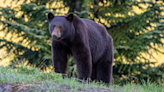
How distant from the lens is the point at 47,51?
30.3 feet

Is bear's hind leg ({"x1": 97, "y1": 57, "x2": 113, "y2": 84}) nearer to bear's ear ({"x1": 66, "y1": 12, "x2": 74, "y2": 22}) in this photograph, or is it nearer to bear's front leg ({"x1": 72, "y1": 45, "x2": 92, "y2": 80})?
bear's front leg ({"x1": 72, "y1": 45, "x2": 92, "y2": 80})

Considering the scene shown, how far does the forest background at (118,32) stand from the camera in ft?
29.7

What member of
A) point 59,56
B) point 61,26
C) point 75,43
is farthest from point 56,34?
point 59,56

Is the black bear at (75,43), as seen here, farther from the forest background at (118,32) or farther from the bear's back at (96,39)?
the forest background at (118,32)

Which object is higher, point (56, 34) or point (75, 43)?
point (56, 34)

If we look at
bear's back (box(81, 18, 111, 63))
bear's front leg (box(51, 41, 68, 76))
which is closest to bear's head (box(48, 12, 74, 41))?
bear's front leg (box(51, 41, 68, 76))

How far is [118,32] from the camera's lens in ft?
33.9

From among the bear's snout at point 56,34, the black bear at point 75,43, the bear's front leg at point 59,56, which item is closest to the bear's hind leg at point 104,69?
the black bear at point 75,43

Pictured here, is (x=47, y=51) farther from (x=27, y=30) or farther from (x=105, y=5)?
(x=105, y=5)

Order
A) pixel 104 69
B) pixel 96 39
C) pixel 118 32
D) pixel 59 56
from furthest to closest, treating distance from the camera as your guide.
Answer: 1. pixel 118 32
2. pixel 104 69
3. pixel 96 39
4. pixel 59 56

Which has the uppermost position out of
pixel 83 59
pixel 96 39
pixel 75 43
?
pixel 96 39

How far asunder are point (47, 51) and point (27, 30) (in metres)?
1.42

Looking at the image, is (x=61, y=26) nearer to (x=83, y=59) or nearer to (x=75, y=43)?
(x=75, y=43)

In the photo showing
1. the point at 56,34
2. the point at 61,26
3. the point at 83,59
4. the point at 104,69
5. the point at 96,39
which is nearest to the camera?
the point at 56,34
